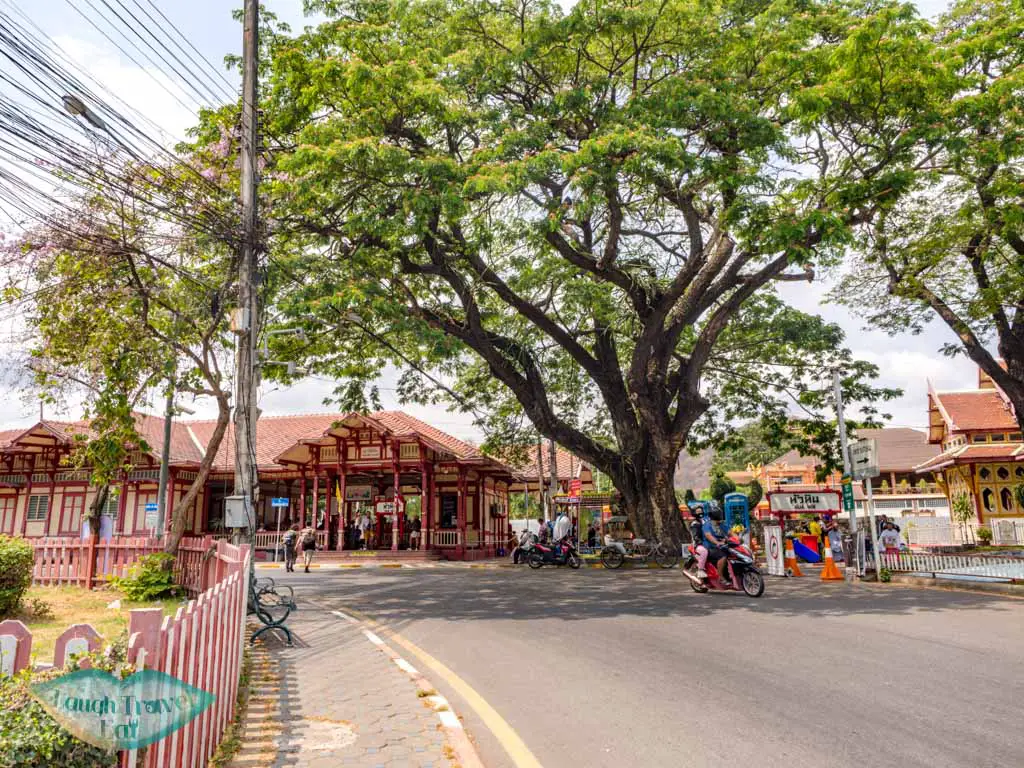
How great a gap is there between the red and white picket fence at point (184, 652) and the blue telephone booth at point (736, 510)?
21.4 meters

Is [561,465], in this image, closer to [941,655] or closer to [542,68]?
[542,68]

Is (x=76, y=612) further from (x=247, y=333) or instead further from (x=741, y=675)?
(x=741, y=675)

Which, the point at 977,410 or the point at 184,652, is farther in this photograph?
the point at 977,410

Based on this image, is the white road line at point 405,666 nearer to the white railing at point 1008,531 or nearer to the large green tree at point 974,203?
the large green tree at point 974,203

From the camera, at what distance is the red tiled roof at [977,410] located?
3312 cm

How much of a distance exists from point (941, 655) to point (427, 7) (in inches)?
614

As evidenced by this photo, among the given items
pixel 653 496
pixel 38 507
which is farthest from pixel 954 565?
pixel 38 507

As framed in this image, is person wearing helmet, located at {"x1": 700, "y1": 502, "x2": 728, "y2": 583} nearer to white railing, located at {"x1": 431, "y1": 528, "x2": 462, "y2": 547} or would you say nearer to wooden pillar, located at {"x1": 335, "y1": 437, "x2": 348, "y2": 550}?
white railing, located at {"x1": 431, "y1": 528, "x2": 462, "y2": 547}

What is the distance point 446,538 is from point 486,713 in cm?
2537

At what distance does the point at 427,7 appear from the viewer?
15805 millimetres

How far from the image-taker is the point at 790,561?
60.1ft

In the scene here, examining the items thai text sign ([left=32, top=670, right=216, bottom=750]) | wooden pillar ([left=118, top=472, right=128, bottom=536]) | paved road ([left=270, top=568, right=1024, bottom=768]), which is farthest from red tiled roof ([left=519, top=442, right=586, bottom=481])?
thai text sign ([left=32, top=670, right=216, bottom=750])

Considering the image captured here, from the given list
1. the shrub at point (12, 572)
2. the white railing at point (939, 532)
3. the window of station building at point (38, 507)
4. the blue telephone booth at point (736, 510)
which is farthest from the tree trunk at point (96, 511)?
the white railing at point (939, 532)

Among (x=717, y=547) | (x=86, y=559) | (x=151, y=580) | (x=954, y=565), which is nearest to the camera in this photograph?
(x=151, y=580)
